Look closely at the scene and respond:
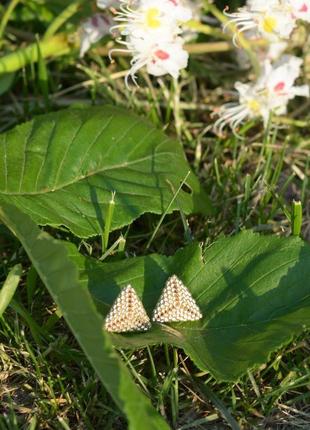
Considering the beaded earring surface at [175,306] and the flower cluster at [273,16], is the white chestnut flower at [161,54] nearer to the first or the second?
the flower cluster at [273,16]

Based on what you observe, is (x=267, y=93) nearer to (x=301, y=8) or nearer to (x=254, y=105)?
(x=254, y=105)

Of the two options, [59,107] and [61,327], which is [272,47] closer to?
[59,107]

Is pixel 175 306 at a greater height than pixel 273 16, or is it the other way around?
pixel 273 16

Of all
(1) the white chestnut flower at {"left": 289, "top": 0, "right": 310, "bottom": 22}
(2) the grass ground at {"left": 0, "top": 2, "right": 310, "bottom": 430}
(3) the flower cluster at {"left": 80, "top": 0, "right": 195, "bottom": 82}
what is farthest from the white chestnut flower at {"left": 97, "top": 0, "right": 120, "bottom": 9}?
(1) the white chestnut flower at {"left": 289, "top": 0, "right": 310, "bottom": 22}

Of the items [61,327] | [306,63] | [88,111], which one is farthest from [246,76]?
[61,327]

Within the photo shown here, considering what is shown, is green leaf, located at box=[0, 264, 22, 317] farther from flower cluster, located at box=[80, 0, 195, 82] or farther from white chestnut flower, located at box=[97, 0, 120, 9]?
white chestnut flower, located at box=[97, 0, 120, 9]

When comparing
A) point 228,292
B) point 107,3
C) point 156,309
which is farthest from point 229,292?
point 107,3
